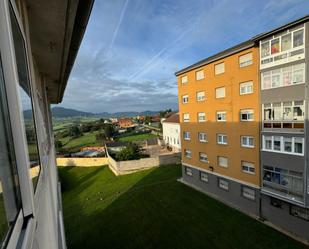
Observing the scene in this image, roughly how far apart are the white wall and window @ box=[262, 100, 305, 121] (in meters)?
20.3

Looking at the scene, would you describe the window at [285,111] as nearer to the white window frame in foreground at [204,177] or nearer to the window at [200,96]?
the window at [200,96]

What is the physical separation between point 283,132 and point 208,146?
5.85 meters

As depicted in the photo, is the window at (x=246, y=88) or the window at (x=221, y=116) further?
the window at (x=221, y=116)

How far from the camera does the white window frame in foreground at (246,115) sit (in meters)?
11.3

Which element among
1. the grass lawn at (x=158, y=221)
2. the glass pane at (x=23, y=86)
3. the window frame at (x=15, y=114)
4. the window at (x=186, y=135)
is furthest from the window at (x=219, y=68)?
the window frame at (x=15, y=114)

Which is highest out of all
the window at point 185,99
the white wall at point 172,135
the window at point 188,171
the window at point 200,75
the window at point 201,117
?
the window at point 200,75

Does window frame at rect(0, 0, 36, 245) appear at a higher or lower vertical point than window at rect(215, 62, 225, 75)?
lower

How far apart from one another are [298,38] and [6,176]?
1138cm

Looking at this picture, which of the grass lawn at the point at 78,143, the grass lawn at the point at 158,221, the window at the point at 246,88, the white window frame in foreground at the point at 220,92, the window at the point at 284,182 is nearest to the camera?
the window at the point at 284,182

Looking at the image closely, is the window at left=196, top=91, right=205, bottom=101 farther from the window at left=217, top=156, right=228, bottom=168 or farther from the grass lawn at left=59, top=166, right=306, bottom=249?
the grass lawn at left=59, top=166, right=306, bottom=249

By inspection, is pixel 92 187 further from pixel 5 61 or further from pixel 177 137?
pixel 5 61

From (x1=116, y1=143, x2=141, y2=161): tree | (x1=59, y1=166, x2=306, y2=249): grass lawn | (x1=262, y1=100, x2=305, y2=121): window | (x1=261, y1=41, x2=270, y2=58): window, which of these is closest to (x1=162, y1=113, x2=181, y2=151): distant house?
(x1=116, y1=143, x2=141, y2=161): tree

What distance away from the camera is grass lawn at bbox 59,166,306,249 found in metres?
10.3

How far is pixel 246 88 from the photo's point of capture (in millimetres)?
11516
